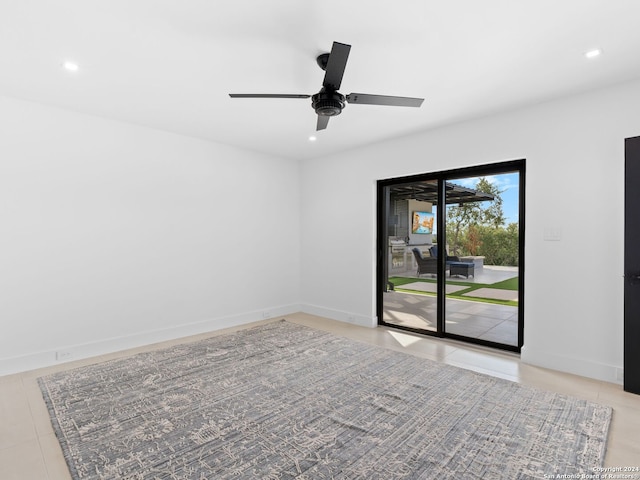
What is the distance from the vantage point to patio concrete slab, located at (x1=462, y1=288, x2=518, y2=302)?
3.87 metres

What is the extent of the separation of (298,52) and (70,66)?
5.95 feet

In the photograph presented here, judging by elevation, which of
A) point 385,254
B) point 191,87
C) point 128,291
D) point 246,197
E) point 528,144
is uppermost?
point 191,87

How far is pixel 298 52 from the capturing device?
8.15 ft

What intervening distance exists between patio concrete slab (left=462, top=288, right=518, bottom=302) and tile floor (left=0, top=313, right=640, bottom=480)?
667 millimetres

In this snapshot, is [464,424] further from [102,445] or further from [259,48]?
[259,48]

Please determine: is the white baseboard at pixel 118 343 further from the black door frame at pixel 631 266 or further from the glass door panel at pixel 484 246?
the black door frame at pixel 631 266

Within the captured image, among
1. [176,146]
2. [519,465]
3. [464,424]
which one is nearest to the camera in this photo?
[519,465]

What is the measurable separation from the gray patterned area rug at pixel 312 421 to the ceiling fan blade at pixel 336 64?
2.39m

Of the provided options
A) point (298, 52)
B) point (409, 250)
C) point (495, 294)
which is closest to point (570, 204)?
point (495, 294)

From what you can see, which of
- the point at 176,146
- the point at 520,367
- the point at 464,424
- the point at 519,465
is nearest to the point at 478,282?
the point at 520,367

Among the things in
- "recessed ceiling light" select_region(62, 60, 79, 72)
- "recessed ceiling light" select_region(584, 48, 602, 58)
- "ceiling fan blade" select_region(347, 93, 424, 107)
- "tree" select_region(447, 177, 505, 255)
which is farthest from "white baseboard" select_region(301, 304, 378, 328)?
"recessed ceiling light" select_region(62, 60, 79, 72)

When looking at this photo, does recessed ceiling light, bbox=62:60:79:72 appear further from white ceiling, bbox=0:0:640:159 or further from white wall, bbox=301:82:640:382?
white wall, bbox=301:82:640:382

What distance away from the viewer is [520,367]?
3.34 meters

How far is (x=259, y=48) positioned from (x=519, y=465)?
3101 millimetres
